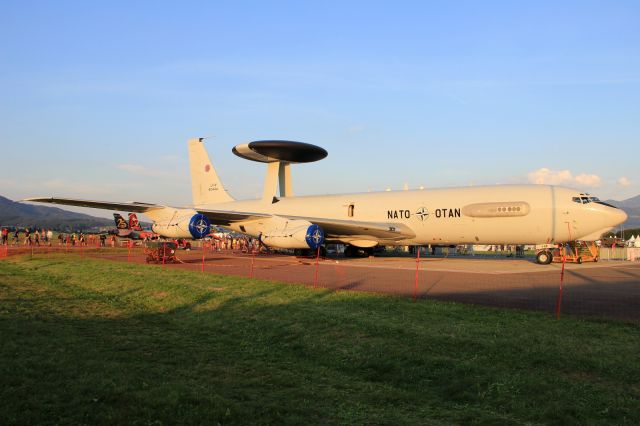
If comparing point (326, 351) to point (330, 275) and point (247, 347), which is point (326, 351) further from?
point (330, 275)

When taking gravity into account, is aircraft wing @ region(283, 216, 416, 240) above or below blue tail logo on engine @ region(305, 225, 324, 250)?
above

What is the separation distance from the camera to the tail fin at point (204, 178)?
135ft

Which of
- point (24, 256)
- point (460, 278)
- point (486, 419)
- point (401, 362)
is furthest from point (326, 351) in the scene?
point (24, 256)

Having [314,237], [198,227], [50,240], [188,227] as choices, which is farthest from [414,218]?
[50,240]

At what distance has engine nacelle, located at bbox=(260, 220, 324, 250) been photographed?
28625mm

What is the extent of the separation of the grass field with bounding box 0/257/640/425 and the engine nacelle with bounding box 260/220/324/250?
14140mm

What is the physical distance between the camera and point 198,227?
28.3 m

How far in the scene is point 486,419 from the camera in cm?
593

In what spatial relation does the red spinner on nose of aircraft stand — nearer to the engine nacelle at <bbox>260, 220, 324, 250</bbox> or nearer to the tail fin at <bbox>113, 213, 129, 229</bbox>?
the engine nacelle at <bbox>260, 220, 324, 250</bbox>

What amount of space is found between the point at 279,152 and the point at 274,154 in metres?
0.46

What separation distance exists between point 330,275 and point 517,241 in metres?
12.0

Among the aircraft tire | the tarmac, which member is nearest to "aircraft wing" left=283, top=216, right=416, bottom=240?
the tarmac

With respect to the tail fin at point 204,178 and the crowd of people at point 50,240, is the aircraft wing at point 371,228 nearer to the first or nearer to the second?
the tail fin at point 204,178

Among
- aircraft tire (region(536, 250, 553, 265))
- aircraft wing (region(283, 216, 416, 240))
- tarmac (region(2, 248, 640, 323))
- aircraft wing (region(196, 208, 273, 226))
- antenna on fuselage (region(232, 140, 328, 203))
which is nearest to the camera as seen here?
tarmac (region(2, 248, 640, 323))
